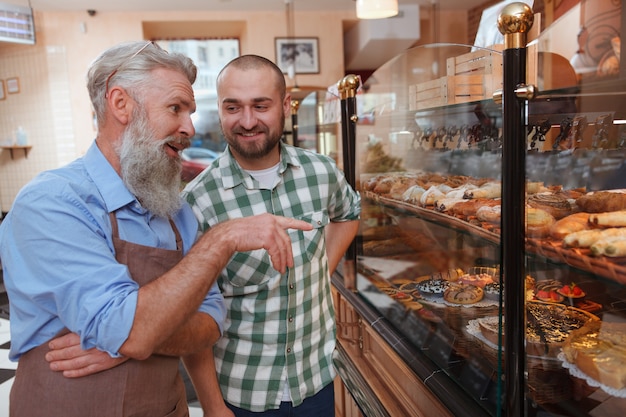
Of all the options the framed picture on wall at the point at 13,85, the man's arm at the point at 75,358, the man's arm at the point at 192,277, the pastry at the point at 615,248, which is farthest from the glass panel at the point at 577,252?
the framed picture on wall at the point at 13,85

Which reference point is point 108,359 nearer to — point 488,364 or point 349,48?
point 488,364

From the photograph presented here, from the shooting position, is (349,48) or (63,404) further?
(349,48)

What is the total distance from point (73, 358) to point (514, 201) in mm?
1060

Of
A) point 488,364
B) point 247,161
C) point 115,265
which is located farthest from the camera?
point 247,161

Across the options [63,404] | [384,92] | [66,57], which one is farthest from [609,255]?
[66,57]

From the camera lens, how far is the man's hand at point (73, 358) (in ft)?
3.74

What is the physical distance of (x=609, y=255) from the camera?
109 centimetres

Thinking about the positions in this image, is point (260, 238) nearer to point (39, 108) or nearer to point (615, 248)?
point (615, 248)

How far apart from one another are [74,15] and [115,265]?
8562 millimetres

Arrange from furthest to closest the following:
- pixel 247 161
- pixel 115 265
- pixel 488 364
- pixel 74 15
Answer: pixel 74 15 → pixel 247 161 → pixel 488 364 → pixel 115 265

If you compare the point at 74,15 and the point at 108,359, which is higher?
the point at 74,15

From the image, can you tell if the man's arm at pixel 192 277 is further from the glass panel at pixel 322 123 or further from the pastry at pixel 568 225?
the glass panel at pixel 322 123

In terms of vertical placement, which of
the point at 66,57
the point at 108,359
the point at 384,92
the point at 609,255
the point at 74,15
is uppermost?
the point at 74,15

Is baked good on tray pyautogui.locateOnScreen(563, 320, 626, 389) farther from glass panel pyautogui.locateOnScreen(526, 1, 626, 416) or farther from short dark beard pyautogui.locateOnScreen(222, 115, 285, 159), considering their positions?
short dark beard pyautogui.locateOnScreen(222, 115, 285, 159)
